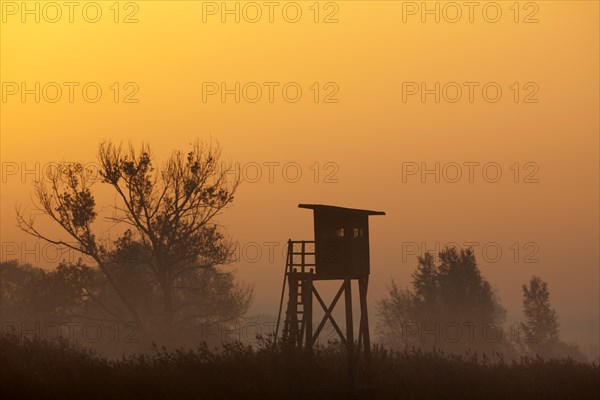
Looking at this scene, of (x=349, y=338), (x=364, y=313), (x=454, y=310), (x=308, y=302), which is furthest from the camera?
(x=454, y=310)

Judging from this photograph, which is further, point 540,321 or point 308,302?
point 540,321

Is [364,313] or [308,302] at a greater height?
[308,302]

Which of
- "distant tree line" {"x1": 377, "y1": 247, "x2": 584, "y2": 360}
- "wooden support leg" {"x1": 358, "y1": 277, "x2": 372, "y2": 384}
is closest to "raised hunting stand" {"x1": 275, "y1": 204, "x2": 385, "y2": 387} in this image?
"wooden support leg" {"x1": 358, "y1": 277, "x2": 372, "y2": 384}

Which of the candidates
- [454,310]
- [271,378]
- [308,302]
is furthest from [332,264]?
[454,310]

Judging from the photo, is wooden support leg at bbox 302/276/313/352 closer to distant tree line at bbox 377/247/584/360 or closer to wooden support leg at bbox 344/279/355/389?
wooden support leg at bbox 344/279/355/389

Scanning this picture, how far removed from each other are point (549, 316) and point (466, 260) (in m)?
14.0

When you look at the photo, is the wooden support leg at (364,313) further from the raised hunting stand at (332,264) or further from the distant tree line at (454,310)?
the distant tree line at (454,310)

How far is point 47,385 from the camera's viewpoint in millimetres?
27375

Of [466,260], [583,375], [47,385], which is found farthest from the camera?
[466,260]

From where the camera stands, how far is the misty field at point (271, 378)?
27375 mm

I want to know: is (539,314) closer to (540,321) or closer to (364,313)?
(540,321)

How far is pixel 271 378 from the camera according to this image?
28.4 m

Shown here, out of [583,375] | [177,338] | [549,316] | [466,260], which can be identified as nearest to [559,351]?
[549,316]

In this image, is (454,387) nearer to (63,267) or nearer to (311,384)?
(311,384)
